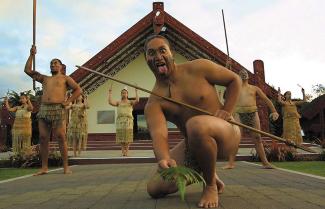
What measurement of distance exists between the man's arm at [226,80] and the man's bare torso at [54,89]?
13.2 feet

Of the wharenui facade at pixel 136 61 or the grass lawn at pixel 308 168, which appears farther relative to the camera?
the wharenui facade at pixel 136 61

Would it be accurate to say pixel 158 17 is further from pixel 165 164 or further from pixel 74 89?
pixel 165 164

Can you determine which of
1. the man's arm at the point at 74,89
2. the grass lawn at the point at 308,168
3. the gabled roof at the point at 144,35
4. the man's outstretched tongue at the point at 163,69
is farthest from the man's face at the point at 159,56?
the gabled roof at the point at 144,35

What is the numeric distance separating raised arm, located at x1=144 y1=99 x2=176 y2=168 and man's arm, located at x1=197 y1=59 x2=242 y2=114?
480mm

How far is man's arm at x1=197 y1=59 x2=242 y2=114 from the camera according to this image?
3189mm

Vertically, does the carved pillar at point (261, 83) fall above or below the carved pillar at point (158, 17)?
below

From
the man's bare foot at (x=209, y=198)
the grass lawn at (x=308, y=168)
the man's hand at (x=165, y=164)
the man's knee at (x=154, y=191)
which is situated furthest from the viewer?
the grass lawn at (x=308, y=168)

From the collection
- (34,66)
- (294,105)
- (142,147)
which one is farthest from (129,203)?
(142,147)

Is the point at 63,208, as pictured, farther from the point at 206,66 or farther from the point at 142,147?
the point at 142,147

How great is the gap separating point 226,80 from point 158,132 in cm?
70

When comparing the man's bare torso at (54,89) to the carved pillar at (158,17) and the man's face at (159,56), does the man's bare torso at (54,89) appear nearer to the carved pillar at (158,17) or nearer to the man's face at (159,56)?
the man's face at (159,56)

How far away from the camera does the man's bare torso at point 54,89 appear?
22.0 feet

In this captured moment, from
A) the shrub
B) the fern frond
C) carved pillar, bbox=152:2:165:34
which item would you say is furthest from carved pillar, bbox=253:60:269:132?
the fern frond

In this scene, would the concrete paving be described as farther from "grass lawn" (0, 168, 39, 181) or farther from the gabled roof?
the gabled roof
